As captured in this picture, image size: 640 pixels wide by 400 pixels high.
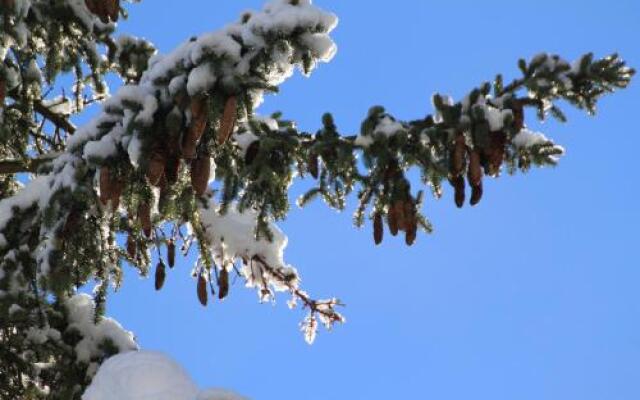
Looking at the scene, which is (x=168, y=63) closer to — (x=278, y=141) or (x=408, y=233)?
(x=278, y=141)

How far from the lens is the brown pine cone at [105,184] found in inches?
165

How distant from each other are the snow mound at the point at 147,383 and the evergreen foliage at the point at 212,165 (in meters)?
0.93

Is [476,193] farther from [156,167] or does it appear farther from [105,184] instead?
[105,184]

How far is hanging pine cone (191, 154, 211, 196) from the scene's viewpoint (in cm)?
421

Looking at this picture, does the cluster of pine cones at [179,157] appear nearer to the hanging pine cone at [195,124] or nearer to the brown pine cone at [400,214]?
the hanging pine cone at [195,124]

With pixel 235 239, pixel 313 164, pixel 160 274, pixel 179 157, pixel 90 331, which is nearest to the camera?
pixel 179 157

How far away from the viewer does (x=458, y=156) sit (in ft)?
12.8

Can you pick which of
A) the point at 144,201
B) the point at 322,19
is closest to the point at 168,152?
the point at 144,201

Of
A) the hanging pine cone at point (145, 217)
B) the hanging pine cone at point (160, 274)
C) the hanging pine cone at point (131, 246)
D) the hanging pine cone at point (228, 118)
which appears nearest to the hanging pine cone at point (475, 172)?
the hanging pine cone at point (228, 118)

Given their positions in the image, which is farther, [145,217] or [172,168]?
[145,217]

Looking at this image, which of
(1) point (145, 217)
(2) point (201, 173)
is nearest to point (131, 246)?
(1) point (145, 217)

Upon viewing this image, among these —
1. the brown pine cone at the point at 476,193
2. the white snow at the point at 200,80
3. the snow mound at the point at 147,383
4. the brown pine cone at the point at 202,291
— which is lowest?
the snow mound at the point at 147,383

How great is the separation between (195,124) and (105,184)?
2.03 feet

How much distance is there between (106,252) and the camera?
499 cm
